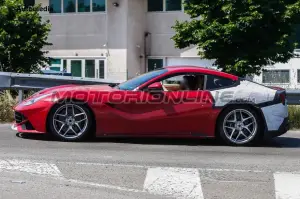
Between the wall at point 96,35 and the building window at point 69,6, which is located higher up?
the building window at point 69,6

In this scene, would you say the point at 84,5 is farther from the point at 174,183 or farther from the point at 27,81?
the point at 174,183

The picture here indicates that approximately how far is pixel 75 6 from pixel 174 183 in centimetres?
2468

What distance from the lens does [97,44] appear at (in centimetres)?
2955

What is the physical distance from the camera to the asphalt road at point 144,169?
6062 mm

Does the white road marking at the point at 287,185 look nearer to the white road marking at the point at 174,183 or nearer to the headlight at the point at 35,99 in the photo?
the white road marking at the point at 174,183

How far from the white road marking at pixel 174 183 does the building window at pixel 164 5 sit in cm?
2293

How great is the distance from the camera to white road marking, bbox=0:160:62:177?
6.82m

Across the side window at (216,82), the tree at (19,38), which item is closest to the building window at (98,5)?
the tree at (19,38)

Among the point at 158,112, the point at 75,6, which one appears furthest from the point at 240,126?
the point at 75,6

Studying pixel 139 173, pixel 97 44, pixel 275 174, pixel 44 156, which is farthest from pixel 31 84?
pixel 97 44

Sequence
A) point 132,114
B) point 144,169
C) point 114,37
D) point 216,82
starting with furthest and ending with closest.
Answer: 1. point 114,37
2. point 216,82
3. point 132,114
4. point 144,169

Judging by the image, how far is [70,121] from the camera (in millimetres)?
9188

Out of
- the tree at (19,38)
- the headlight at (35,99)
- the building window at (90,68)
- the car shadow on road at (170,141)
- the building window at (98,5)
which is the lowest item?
the car shadow on road at (170,141)

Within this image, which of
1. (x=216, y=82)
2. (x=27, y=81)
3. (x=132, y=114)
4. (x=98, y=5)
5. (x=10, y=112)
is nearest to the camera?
(x=132, y=114)
